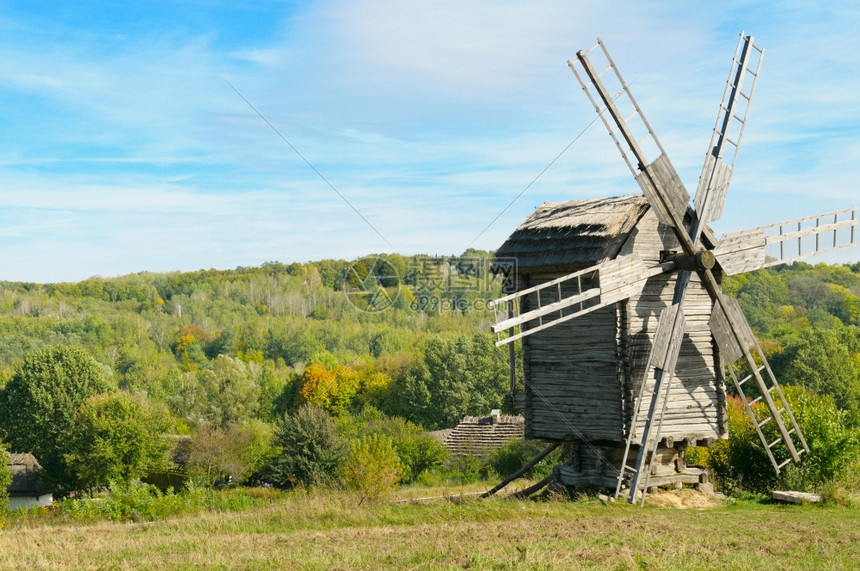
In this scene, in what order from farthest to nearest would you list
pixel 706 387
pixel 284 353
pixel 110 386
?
pixel 284 353 < pixel 110 386 < pixel 706 387

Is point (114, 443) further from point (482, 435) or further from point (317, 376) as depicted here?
point (317, 376)

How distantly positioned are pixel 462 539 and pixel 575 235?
25.5 ft

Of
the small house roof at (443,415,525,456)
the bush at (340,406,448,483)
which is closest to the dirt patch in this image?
the bush at (340,406,448,483)

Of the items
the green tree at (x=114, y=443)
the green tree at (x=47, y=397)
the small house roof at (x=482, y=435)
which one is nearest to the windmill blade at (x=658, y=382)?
the small house roof at (x=482, y=435)

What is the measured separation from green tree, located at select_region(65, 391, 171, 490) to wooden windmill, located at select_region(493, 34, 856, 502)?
3474 cm

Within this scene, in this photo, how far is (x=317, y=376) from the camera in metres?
76.9

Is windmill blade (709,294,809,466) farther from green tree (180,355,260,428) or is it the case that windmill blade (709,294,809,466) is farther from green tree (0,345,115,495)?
green tree (180,355,260,428)

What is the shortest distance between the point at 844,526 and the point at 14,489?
4727cm

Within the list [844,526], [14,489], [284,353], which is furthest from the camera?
[284,353]

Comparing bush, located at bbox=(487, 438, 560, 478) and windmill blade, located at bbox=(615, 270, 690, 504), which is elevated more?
windmill blade, located at bbox=(615, 270, 690, 504)

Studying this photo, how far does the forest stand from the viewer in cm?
3247

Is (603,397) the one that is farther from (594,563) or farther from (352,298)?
(352,298)

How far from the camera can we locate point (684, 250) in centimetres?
1731

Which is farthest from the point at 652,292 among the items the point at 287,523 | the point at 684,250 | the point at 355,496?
the point at 287,523
